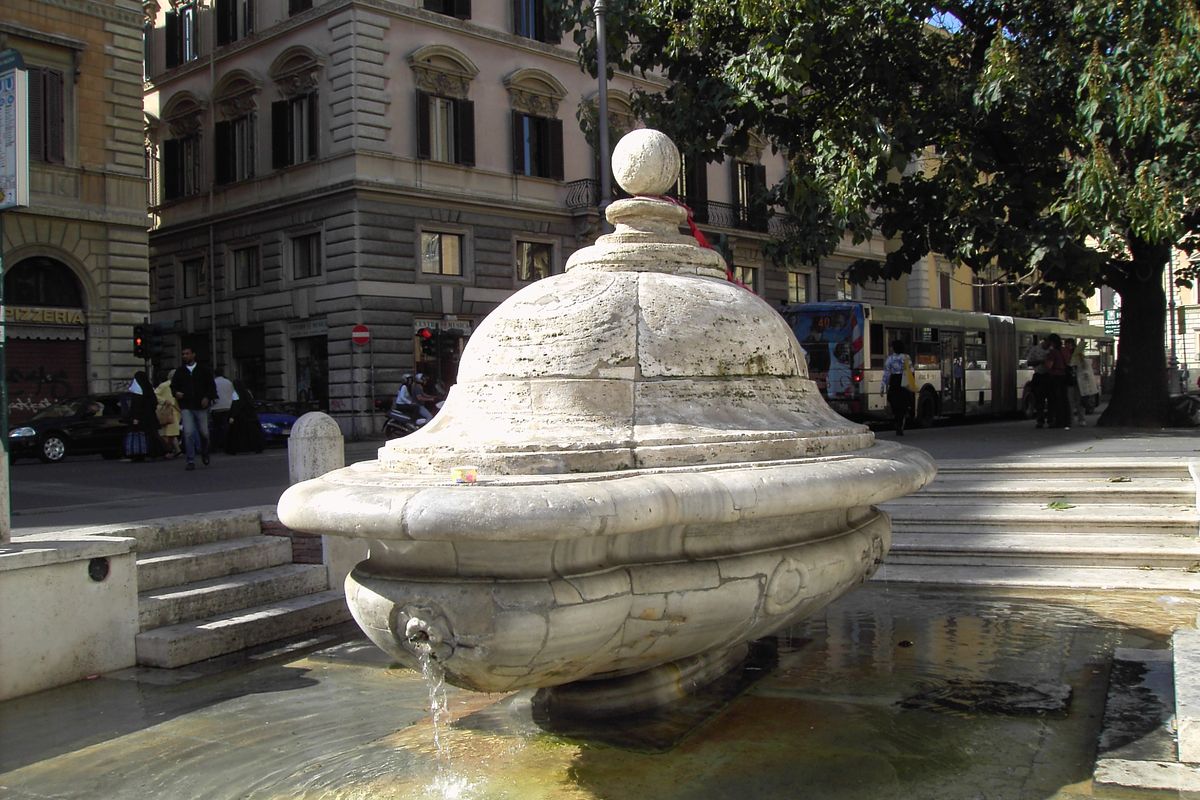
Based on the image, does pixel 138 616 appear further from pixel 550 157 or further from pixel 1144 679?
pixel 550 157

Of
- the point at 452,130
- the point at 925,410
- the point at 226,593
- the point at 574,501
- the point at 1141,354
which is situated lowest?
the point at 226,593

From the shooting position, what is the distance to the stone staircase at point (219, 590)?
5.48 m

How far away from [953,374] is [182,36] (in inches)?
936

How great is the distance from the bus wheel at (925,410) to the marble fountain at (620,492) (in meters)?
18.9

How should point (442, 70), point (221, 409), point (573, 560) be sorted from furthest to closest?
1. point (442, 70)
2. point (221, 409)
3. point (573, 560)

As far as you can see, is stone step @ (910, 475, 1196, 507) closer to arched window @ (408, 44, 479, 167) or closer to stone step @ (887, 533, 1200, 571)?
stone step @ (887, 533, 1200, 571)

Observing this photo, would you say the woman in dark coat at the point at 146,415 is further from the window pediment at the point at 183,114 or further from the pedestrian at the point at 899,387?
the window pediment at the point at 183,114

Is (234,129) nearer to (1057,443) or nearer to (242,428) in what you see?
(242,428)

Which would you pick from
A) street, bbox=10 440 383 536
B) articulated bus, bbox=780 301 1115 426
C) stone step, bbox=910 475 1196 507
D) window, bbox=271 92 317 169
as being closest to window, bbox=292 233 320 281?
window, bbox=271 92 317 169

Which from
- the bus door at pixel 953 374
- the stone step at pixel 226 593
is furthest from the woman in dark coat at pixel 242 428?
the bus door at pixel 953 374

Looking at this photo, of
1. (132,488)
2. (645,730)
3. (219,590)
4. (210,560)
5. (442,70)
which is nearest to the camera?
(645,730)

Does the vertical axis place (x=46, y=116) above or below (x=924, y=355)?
above

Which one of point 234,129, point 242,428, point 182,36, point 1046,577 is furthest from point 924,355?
point 182,36

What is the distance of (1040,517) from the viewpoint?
7363 mm
